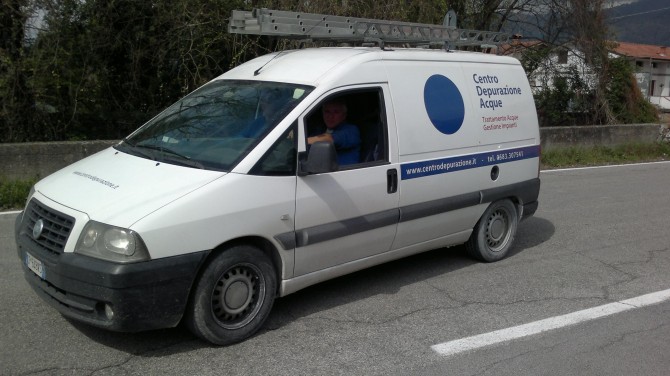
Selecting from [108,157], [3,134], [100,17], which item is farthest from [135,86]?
[108,157]

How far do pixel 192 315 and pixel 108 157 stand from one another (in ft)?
5.07

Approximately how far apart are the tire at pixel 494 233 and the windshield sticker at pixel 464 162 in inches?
19.0

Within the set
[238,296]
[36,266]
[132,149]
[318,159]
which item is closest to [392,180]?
[318,159]

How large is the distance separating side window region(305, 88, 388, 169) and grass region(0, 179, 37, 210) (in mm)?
5323

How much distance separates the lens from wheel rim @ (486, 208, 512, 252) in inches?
259

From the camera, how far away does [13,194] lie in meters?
8.59

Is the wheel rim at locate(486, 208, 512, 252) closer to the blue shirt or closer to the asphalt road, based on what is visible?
the asphalt road

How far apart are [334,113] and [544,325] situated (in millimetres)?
2368

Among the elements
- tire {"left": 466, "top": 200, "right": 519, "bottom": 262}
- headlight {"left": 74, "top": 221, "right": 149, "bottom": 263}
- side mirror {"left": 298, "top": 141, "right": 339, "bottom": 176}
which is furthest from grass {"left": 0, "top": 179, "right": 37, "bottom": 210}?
tire {"left": 466, "top": 200, "right": 519, "bottom": 262}

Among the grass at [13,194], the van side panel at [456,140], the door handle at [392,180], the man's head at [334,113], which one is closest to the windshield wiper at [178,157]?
the man's head at [334,113]

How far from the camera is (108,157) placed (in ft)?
16.2

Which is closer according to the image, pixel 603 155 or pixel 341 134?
pixel 341 134

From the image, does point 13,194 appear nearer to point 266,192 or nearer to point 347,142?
point 347,142

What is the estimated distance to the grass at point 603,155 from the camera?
48.5ft
